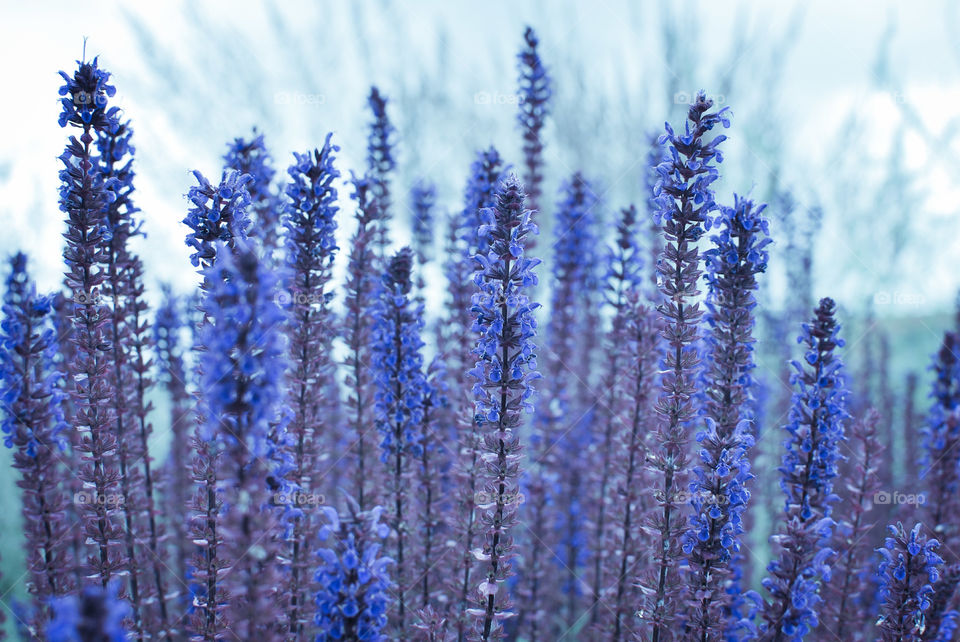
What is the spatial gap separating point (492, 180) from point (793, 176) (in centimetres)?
1150

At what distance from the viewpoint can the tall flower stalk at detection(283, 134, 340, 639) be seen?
4.37 meters

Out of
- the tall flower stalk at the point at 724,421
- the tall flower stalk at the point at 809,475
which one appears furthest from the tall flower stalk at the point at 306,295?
the tall flower stalk at the point at 809,475

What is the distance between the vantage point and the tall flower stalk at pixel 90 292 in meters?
4.08

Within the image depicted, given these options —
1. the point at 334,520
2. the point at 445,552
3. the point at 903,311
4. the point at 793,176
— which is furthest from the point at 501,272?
the point at 903,311

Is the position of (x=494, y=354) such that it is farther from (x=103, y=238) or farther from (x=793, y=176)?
(x=793, y=176)

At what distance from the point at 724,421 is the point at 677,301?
33.3 inches

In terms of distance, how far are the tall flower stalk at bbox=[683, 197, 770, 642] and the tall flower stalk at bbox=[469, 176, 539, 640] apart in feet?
3.84

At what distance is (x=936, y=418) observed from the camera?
599 cm

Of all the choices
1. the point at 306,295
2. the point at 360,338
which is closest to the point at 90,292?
the point at 306,295

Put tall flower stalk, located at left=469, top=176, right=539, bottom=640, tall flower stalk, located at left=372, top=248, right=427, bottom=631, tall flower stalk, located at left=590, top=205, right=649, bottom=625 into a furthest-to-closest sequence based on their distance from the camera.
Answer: tall flower stalk, located at left=590, top=205, right=649, bottom=625 < tall flower stalk, located at left=372, top=248, right=427, bottom=631 < tall flower stalk, located at left=469, top=176, right=539, bottom=640

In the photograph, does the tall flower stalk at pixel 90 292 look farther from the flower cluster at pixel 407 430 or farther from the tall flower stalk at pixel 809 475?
the tall flower stalk at pixel 809 475

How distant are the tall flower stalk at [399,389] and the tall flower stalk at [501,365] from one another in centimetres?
82

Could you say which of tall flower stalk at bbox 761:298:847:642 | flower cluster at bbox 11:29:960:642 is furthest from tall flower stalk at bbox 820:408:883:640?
tall flower stalk at bbox 761:298:847:642

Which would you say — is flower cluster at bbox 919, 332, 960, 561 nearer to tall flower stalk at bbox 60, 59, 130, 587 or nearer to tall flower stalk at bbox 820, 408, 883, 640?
tall flower stalk at bbox 820, 408, 883, 640
